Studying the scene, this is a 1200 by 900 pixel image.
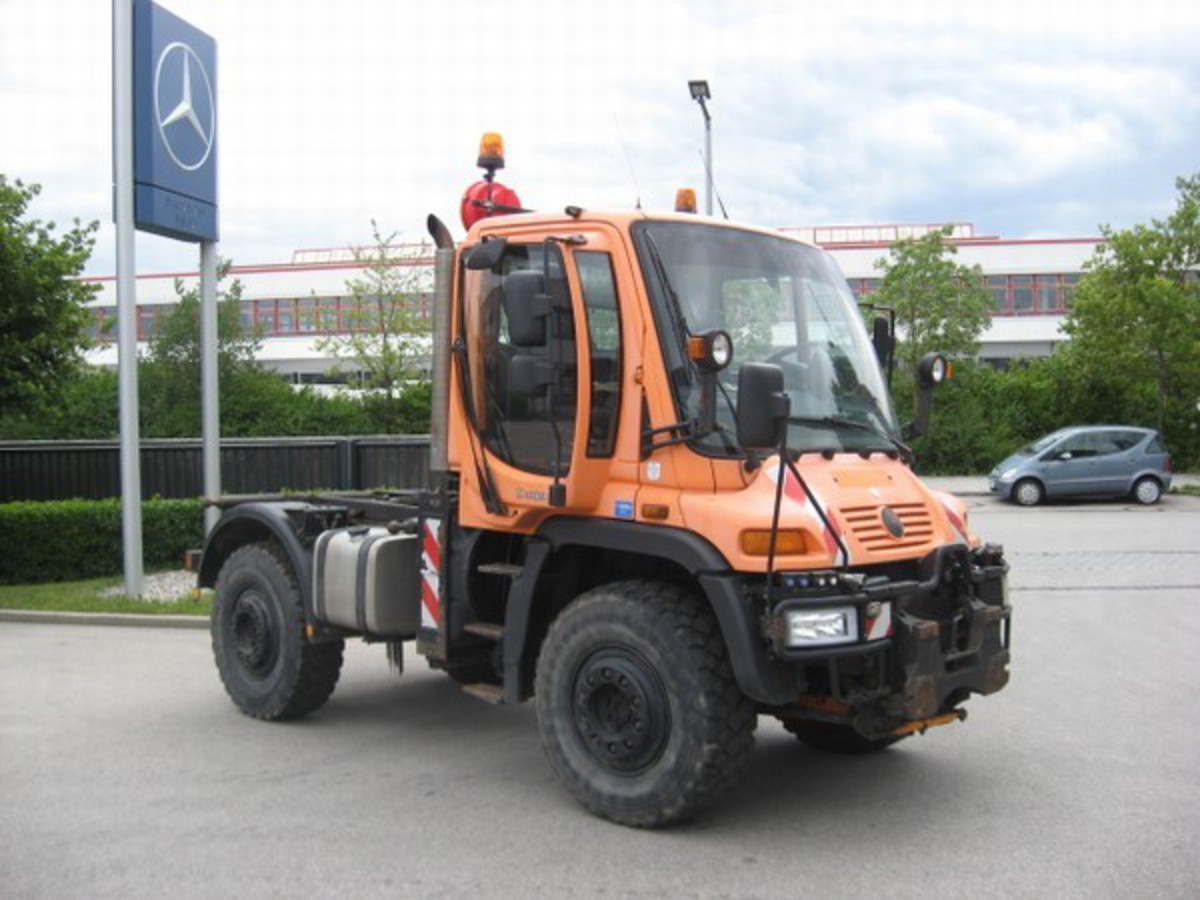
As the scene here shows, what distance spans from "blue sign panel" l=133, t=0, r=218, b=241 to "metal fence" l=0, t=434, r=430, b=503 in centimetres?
404

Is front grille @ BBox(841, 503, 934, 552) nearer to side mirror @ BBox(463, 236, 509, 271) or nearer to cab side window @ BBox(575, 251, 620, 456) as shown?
cab side window @ BBox(575, 251, 620, 456)

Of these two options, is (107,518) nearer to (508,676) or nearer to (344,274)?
(508,676)

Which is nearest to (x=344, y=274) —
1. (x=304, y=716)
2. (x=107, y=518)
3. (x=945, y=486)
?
(x=945, y=486)

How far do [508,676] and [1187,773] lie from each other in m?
3.41

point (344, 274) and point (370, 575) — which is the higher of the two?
point (344, 274)

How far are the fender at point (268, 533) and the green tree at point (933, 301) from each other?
25483 millimetres

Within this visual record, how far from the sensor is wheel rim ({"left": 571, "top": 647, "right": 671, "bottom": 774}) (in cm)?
517

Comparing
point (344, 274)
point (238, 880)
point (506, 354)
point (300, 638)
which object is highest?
point (344, 274)

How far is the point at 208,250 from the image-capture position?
527 inches

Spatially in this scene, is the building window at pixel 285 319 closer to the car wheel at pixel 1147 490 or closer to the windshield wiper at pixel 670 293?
the car wheel at pixel 1147 490

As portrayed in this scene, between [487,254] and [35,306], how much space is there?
9919 mm

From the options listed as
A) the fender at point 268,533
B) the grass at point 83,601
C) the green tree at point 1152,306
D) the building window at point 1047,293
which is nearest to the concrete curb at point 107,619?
the grass at point 83,601

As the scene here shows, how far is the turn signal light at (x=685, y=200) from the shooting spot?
6566 mm

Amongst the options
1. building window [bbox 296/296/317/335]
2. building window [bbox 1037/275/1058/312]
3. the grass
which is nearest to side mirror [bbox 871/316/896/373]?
the grass
